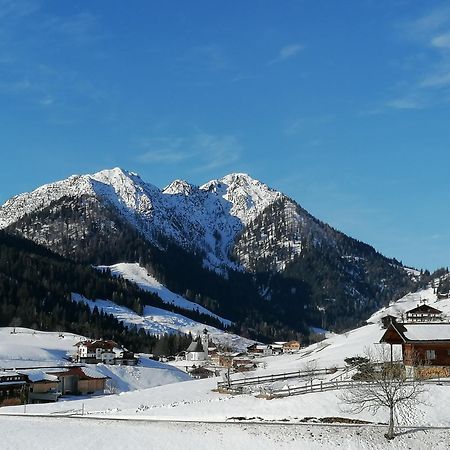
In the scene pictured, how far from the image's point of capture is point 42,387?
94.8 meters

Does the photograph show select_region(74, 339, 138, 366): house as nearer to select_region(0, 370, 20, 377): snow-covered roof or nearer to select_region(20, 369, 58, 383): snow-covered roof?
select_region(0, 370, 20, 377): snow-covered roof

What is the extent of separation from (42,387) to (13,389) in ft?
17.3

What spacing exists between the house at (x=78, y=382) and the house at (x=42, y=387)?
12.9 feet

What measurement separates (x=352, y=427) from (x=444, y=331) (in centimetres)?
2997

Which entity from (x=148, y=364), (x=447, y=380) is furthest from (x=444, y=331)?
(x=148, y=364)

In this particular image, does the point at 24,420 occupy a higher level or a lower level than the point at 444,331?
lower

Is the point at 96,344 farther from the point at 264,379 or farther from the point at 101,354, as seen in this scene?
the point at 264,379

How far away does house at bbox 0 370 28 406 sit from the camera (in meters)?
88.3

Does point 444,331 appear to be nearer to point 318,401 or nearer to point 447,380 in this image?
point 447,380

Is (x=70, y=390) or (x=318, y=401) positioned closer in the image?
(x=318, y=401)

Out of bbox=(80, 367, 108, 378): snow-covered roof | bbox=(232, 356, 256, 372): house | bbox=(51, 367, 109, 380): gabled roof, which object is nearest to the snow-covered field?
bbox=(51, 367, 109, 380): gabled roof

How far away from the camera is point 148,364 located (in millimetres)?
145875

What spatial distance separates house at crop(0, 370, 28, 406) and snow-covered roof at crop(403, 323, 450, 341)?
55.6m

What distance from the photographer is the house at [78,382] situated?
335 ft
